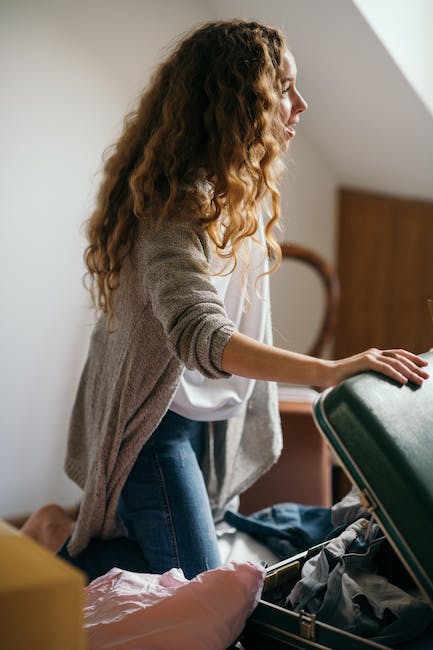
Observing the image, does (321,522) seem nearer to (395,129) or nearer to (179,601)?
(179,601)

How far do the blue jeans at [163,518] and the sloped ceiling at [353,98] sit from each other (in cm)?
127

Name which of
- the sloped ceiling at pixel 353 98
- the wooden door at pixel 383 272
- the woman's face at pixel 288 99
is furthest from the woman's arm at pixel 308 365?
the wooden door at pixel 383 272

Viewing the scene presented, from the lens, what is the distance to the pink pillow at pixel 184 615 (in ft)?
3.34

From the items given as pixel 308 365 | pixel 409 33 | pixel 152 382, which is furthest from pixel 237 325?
pixel 409 33

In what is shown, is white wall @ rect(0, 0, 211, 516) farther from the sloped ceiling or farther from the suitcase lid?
the suitcase lid

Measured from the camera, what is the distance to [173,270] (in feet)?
3.88

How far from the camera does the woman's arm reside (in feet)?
3.36

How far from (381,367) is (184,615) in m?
0.40

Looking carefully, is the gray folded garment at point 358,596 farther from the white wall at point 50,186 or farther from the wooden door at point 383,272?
the wooden door at point 383,272

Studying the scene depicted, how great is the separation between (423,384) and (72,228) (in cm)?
146

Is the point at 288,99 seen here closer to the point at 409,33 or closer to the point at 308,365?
the point at 308,365

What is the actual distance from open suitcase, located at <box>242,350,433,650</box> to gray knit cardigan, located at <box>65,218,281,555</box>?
21 cm

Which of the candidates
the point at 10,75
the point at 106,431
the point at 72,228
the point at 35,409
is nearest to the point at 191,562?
the point at 106,431

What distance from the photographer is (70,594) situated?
27.7 inches
